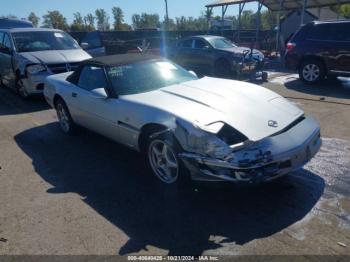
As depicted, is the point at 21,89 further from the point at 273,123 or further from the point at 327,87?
the point at 327,87

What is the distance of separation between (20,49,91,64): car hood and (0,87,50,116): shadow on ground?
1100 millimetres

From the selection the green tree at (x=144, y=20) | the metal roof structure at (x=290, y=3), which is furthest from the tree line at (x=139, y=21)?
the metal roof structure at (x=290, y=3)

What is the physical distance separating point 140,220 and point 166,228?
0.30 meters

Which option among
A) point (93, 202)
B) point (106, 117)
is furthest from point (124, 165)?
point (93, 202)

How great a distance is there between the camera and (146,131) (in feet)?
13.4

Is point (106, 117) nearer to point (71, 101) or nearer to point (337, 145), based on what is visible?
point (71, 101)

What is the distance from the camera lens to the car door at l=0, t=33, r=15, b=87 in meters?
9.20

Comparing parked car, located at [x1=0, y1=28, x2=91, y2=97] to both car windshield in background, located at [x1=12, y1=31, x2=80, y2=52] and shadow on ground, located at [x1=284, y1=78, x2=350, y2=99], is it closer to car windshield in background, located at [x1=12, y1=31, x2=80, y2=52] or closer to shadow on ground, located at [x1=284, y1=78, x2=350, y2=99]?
car windshield in background, located at [x1=12, y1=31, x2=80, y2=52]

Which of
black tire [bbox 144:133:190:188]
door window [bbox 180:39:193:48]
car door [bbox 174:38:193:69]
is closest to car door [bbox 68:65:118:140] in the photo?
black tire [bbox 144:133:190:188]

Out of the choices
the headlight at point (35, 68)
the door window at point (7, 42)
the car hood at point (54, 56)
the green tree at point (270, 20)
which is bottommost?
the green tree at point (270, 20)

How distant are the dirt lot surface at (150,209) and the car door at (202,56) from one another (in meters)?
7.44

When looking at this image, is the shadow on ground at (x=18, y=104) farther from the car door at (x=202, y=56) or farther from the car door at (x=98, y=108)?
the car door at (x=202, y=56)

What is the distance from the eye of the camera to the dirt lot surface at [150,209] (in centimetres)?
302

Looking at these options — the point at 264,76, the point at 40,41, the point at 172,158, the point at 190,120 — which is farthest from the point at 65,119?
the point at 264,76
